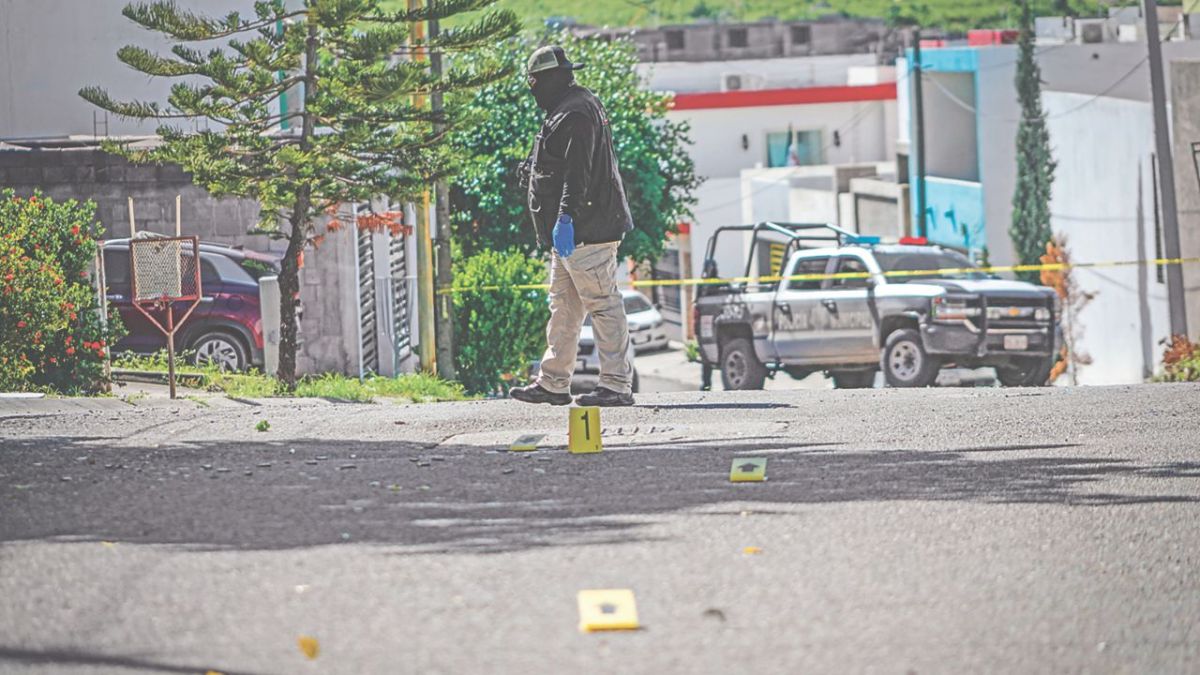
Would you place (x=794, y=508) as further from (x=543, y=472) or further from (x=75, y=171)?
(x=75, y=171)

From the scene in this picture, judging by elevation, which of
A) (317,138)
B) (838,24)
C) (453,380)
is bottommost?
(453,380)

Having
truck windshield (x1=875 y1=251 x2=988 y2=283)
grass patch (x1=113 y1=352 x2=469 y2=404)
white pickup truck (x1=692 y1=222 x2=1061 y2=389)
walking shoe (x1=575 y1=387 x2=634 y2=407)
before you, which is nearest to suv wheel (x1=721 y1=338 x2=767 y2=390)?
white pickup truck (x1=692 y1=222 x2=1061 y2=389)

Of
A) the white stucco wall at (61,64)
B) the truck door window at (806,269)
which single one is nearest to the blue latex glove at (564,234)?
the truck door window at (806,269)

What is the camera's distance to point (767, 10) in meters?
128

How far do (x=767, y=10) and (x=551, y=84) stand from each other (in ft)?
390

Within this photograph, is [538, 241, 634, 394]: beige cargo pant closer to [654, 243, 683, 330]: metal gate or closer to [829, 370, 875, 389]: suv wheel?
[829, 370, 875, 389]: suv wheel

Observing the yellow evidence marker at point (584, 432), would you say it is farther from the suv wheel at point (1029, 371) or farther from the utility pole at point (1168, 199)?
the utility pole at point (1168, 199)

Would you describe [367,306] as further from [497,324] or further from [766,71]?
[766,71]

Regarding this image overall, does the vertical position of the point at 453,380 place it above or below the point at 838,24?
below

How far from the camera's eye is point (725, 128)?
68.6 m

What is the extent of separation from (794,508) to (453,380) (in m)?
18.7

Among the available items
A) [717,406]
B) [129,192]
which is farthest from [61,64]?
[717,406]

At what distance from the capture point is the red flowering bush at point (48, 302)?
15.5m

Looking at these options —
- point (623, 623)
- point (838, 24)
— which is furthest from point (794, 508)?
point (838, 24)
